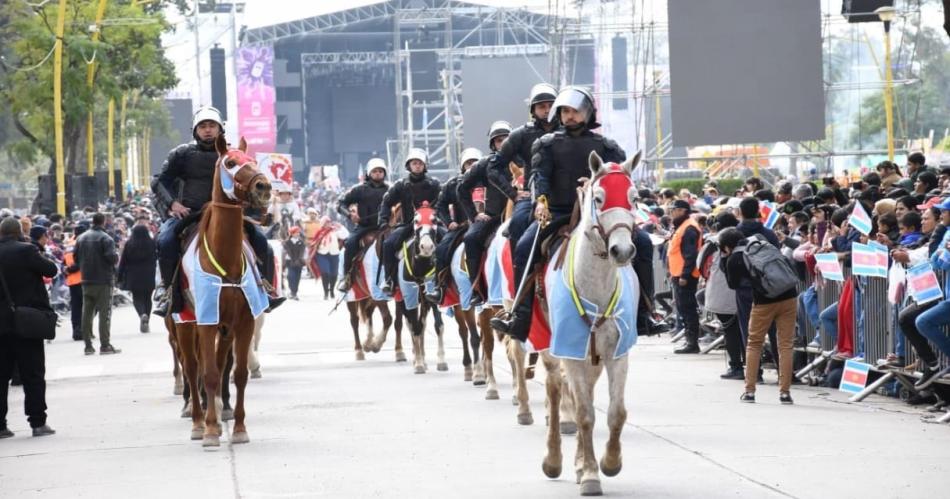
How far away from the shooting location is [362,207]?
2217 cm

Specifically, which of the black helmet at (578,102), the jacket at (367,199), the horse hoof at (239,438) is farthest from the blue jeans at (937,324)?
the jacket at (367,199)

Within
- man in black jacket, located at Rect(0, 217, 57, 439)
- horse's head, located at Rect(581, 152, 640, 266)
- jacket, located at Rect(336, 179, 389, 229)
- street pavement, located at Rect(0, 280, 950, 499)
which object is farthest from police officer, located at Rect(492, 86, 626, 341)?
jacket, located at Rect(336, 179, 389, 229)

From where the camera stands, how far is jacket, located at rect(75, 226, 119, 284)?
1014 inches

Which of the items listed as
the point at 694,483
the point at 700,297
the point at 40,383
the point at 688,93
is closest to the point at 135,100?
the point at 688,93

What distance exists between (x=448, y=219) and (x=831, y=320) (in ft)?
14.9

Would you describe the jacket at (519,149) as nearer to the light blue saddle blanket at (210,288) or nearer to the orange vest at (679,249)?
the light blue saddle blanket at (210,288)

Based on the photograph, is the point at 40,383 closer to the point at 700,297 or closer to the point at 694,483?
the point at 694,483

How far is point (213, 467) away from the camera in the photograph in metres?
11.9

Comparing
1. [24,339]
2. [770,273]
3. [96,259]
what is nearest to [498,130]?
[770,273]

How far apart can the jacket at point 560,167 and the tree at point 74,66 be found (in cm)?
3468

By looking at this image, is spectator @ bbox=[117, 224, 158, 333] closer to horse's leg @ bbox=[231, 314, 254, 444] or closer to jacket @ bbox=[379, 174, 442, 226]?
jacket @ bbox=[379, 174, 442, 226]

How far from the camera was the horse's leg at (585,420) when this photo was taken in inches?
396

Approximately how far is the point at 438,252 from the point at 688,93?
59.6 feet

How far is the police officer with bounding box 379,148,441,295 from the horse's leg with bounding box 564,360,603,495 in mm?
10031
